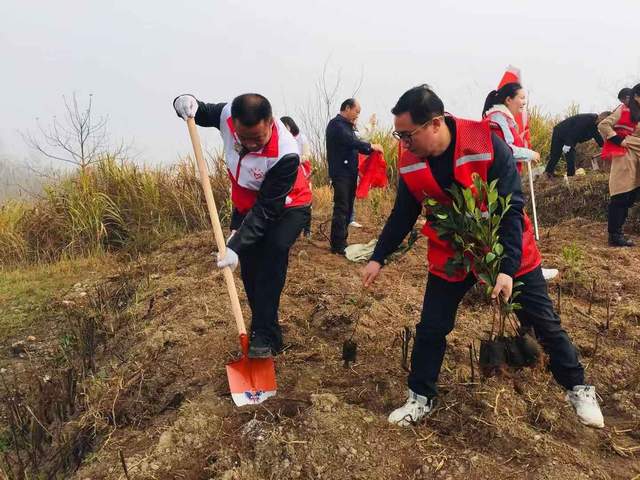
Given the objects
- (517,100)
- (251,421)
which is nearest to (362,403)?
(251,421)

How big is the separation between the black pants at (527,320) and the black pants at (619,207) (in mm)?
3250

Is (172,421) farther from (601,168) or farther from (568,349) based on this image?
(601,168)

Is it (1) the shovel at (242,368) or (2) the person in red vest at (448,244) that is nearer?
(2) the person in red vest at (448,244)

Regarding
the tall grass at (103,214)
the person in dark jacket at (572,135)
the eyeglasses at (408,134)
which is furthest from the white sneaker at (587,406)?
the person in dark jacket at (572,135)

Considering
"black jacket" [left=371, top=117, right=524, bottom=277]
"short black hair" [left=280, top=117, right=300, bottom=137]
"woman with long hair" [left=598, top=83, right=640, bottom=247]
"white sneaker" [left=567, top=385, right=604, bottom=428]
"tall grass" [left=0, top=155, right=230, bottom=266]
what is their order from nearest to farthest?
1. "black jacket" [left=371, top=117, right=524, bottom=277]
2. "white sneaker" [left=567, top=385, right=604, bottom=428]
3. "woman with long hair" [left=598, top=83, right=640, bottom=247]
4. "short black hair" [left=280, top=117, right=300, bottom=137]
5. "tall grass" [left=0, top=155, right=230, bottom=266]

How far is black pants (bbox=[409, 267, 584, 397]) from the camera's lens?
2254 millimetres

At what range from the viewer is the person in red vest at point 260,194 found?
259 centimetres

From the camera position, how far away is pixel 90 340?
3.72 metres

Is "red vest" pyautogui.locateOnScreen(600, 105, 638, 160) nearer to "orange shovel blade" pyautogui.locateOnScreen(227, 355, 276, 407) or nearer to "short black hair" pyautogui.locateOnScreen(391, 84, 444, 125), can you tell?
"short black hair" pyautogui.locateOnScreen(391, 84, 444, 125)

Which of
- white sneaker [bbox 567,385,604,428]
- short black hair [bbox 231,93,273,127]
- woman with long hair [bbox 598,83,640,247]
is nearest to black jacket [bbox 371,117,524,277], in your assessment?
white sneaker [bbox 567,385,604,428]

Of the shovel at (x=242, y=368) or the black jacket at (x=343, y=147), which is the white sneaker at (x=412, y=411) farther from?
the black jacket at (x=343, y=147)

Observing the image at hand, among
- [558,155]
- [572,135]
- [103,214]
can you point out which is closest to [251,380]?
[103,214]

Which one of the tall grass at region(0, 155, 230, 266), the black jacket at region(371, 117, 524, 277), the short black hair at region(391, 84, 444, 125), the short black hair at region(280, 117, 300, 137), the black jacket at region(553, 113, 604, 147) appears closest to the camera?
the short black hair at region(391, 84, 444, 125)

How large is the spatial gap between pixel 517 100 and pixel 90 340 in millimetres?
3712
